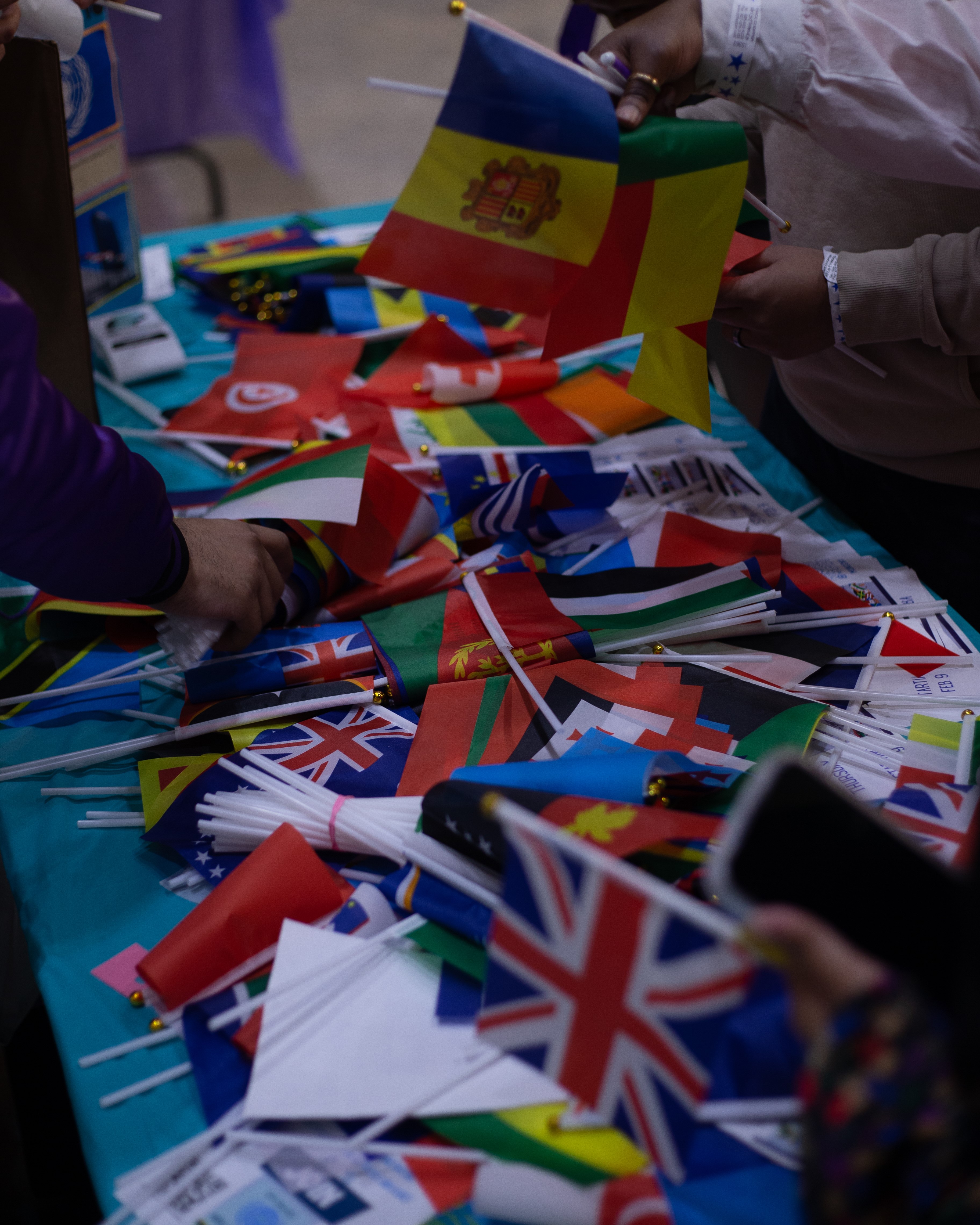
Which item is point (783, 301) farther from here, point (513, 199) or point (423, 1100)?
point (423, 1100)

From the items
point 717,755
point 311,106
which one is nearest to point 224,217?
point 311,106

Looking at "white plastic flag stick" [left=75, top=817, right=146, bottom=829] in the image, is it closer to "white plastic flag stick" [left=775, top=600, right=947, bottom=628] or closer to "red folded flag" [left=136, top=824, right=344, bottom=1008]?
"red folded flag" [left=136, top=824, right=344, bottom=1008]

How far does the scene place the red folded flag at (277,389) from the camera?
1.53 metres

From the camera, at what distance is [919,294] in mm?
1071

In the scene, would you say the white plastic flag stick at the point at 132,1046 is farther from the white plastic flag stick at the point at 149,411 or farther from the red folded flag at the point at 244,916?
the white plastic flag stick at the point at 149,411

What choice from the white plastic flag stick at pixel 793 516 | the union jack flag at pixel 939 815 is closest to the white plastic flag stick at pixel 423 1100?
the union jack flag at pixel 939 815

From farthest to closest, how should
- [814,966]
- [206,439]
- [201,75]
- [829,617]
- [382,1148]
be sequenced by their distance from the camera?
1. [201,75]
2. [206,439]
3. [829,617]
4. [382,1148]
5. [814,966]

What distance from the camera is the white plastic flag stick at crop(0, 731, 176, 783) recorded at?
3.29ft

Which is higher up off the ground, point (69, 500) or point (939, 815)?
point (69, 500)

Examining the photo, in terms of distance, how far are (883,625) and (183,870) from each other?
2.79 feet

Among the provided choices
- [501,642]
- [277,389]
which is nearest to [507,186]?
[501,642]

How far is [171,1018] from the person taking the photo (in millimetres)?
778

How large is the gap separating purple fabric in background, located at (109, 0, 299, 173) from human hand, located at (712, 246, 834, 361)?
2439 mm

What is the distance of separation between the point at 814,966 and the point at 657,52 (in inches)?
40.2
